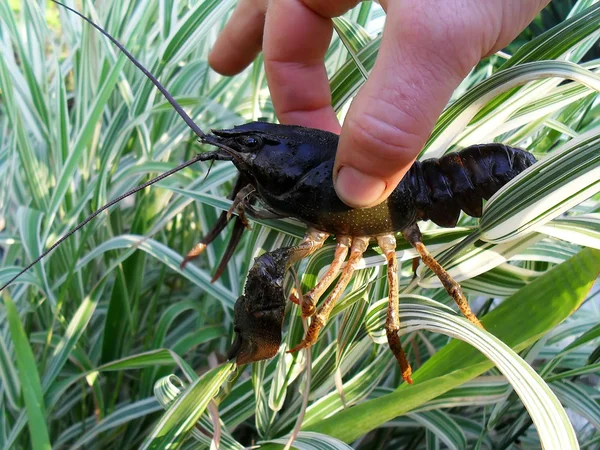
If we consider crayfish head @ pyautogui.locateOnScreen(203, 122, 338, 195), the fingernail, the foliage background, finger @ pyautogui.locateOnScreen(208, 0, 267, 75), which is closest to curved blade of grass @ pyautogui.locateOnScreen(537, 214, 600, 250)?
the foliage background

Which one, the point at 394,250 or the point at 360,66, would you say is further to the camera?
the point at 360,66

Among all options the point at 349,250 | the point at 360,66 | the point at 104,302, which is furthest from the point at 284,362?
the point at 104,302

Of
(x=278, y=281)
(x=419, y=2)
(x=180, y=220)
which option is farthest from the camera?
(x=180, y=220)

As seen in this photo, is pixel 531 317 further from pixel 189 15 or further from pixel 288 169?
pixel 189 15

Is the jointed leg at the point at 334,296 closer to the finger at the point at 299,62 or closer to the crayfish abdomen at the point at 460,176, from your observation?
the crayfish abdomen at the point at 460,176

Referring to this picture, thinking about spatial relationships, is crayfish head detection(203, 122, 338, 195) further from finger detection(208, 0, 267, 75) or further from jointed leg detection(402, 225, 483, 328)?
finger detection(208, 0, 267, 75)

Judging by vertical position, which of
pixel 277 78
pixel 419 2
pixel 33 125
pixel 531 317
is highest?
pixel 419 2
